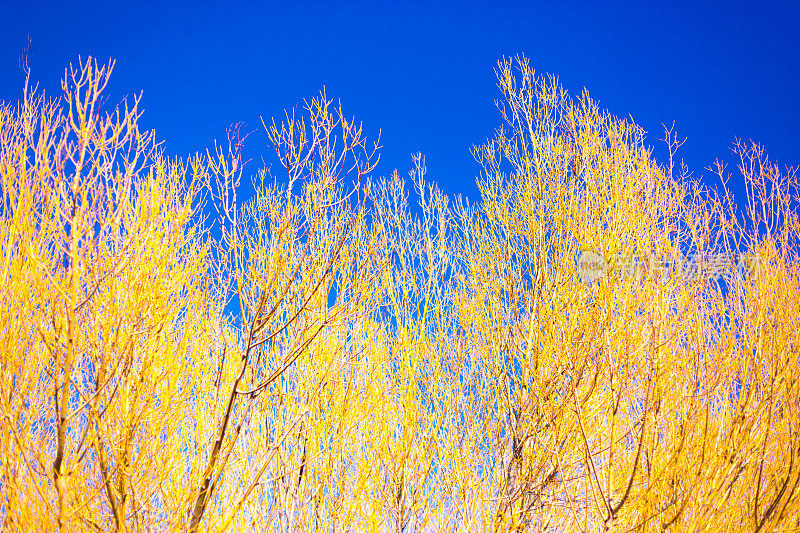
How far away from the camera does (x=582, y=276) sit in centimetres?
439

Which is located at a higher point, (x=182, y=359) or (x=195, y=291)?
(x=195, y=291)

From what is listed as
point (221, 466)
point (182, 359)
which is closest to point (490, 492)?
point (221, 466)

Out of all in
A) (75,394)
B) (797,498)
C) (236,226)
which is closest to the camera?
(75,394)

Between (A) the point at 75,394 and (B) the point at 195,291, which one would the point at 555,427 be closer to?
(B) the point at 195,291

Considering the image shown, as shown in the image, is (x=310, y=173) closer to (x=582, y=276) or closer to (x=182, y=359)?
(x=182, y=359)

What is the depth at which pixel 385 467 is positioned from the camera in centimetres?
509

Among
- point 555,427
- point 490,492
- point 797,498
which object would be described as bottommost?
point 797,498

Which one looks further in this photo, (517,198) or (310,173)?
(517,198)

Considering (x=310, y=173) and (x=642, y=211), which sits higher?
(x=642, y=211)

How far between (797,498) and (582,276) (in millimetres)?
1886

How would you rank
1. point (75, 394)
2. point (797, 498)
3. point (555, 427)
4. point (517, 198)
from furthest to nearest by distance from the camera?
point (517, 198) → point (555, 427) → point (797, 498) → point (75, 394)

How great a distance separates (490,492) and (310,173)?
271cm

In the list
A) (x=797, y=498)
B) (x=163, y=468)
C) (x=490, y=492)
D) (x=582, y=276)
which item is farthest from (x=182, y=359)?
(x=797, y=498)

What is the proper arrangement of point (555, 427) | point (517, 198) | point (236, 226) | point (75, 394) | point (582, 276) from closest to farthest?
point (75, 394)
point (236, 226)
point (555, 427)
point (582, 276)
point (517, 198)
